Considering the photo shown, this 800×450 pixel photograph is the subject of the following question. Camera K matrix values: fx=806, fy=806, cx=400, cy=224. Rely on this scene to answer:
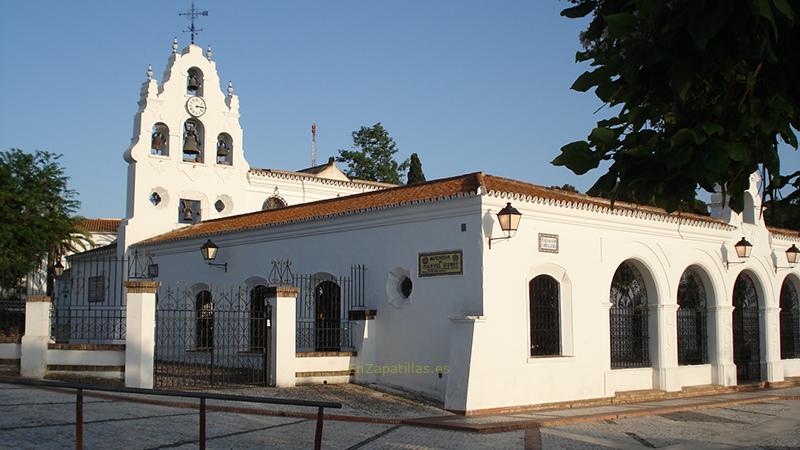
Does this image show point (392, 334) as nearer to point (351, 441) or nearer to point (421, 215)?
point (421, 215)

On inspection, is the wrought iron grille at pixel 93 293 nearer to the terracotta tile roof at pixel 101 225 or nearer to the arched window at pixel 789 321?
the terracotta tile roof at pixel 101 225

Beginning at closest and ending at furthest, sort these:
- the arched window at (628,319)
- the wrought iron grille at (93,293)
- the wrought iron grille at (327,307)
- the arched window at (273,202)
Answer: the wrought iron grille at (327,307) → the arched window at (628,319) → the wrought iron grille at (93,293) → the arched window at (273,202)

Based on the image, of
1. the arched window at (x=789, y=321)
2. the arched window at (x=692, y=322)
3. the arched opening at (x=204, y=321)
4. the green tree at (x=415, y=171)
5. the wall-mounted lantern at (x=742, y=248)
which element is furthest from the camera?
the green tree at (x=415, y=171)

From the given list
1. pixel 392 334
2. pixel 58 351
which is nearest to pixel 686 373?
pixel 392 334

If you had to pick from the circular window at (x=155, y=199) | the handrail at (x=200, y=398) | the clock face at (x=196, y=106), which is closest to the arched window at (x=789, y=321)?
the clock face at (x=196, y=106)

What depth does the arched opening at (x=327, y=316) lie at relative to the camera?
56.7 feet

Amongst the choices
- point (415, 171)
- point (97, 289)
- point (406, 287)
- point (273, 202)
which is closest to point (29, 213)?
point (97, 289)

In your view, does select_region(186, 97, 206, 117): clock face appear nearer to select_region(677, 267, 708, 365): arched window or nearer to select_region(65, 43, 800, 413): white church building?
select_region(65, 43, 800, 413): white church building

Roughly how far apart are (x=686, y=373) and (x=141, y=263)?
15.3 metres

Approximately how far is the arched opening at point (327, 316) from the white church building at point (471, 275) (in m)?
0.04

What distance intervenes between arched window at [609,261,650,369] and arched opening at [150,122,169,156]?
13.8 m

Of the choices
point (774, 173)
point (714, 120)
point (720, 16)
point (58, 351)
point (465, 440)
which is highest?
point (720, 16)

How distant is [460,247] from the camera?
14.7 metres

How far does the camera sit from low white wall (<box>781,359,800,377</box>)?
73.7 feet
